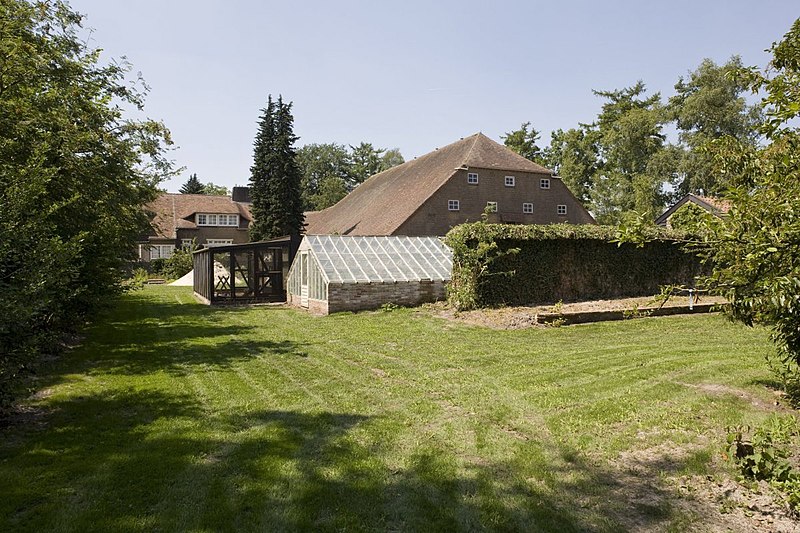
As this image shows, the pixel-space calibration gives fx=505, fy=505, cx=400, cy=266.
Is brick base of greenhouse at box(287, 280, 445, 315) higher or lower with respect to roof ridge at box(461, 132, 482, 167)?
lower

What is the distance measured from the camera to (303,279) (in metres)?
20.9

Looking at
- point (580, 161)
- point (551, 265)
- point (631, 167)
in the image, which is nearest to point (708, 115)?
point (631, 167)

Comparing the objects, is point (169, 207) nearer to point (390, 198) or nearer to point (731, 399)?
point (390, 198)

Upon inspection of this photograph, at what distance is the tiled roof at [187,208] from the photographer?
181 feet

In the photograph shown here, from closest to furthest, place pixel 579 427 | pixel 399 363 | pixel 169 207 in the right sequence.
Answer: pixel 579 427
pixel 399 363
pixel 169 207

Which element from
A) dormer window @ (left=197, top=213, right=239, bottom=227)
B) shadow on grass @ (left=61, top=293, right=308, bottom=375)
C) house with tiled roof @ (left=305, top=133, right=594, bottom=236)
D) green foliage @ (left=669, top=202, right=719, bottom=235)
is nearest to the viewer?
green foliage @ (left=669, top=202, right=719, bottom=235)

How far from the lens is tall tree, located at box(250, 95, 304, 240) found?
40531mm

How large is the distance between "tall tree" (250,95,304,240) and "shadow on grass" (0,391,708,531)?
3438 cm

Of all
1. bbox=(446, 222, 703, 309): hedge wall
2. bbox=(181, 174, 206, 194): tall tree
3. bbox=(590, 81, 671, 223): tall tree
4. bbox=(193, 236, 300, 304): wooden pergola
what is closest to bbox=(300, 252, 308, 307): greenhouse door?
bbox=(193, 236, 300, 304): wooden pergola

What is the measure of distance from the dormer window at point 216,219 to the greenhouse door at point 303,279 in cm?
3925

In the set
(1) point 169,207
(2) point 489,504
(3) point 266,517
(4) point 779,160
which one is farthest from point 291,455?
(1) point 169,207

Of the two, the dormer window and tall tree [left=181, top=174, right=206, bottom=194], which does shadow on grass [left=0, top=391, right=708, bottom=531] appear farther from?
tall tree [left=181, top=174, right=206, bottom=194]

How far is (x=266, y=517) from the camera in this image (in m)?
3.96

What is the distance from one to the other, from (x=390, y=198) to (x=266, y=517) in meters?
33.3
